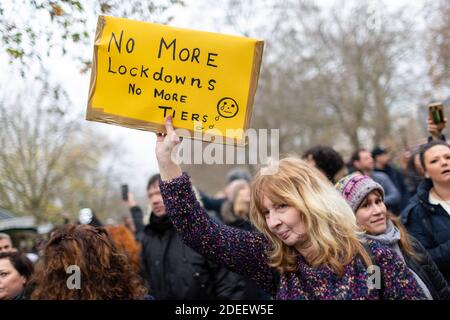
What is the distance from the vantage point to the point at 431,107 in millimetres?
4824

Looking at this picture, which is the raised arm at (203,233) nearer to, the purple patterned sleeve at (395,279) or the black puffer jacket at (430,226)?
the purple patterned sleeve at (395,279)

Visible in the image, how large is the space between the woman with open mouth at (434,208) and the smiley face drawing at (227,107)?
1.76m

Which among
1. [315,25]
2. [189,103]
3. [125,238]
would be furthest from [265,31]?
[189,103]

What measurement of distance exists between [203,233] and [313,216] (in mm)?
551

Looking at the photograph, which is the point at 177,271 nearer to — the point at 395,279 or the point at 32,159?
the point at 395,279

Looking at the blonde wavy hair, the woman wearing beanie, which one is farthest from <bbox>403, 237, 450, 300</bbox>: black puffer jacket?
the blonde wavy hair

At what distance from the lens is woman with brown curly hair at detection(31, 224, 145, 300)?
2.64 meters

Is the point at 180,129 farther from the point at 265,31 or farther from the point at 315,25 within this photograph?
the point at 315,25

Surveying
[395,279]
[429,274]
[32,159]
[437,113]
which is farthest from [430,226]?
[32,159]

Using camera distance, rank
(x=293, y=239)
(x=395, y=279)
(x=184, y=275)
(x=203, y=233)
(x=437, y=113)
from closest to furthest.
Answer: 1. (x=395, y=279)
2. (x=293, y=239)
3. (x=203, y=233)
4. (x=184, y=275)
5. (x=437, y=113)

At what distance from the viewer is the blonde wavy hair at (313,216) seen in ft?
7.55

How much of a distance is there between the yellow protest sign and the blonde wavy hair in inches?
16.7

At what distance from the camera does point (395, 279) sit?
2.27 meters
